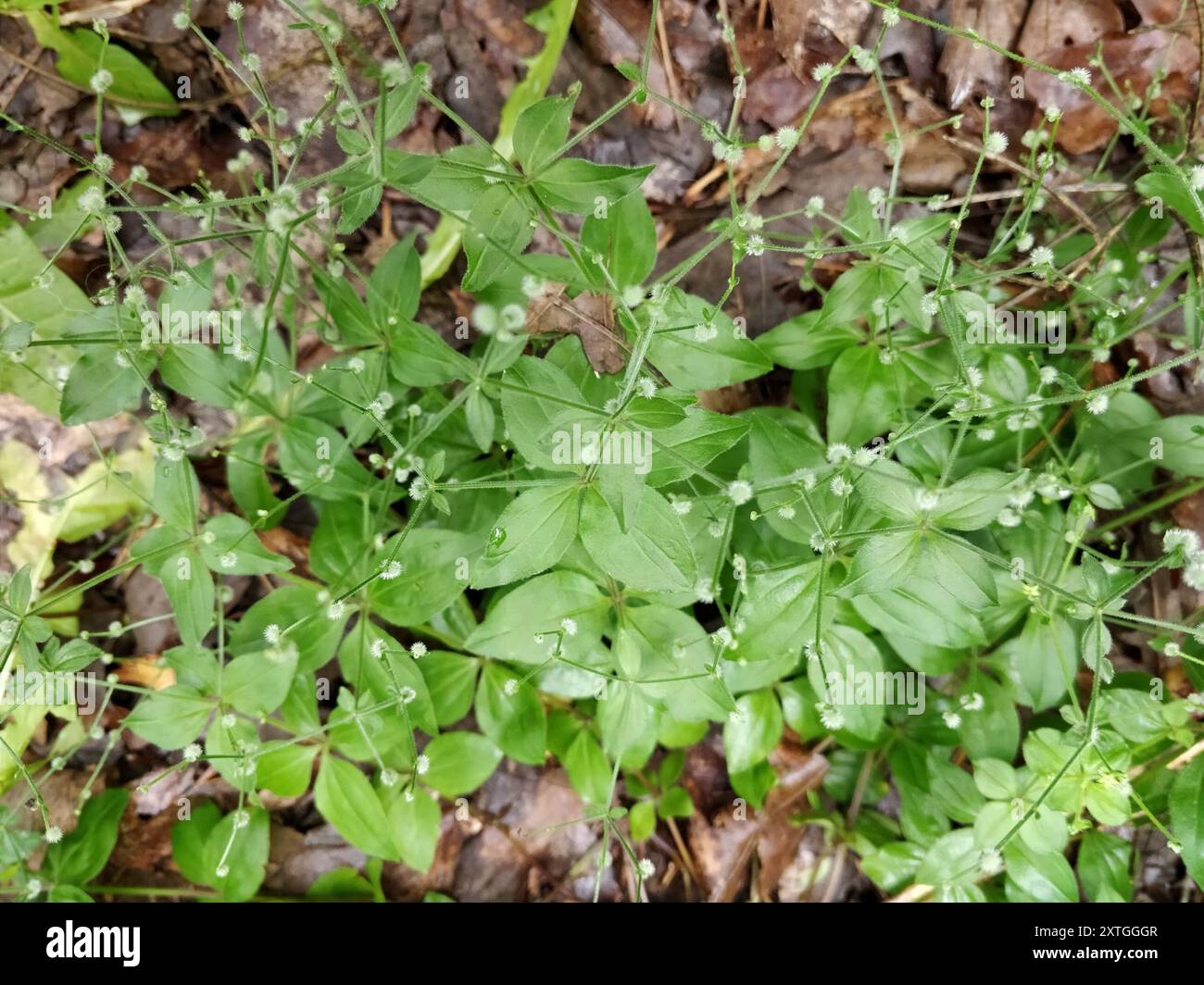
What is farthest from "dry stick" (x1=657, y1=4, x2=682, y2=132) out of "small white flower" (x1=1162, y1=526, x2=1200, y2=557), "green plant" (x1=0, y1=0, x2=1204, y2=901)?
"small white flower" (x1=1162, y1=526, x2=1200, y2=557)

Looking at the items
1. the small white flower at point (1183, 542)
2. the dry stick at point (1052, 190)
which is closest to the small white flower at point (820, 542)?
the small white flower at point (1183, 542)

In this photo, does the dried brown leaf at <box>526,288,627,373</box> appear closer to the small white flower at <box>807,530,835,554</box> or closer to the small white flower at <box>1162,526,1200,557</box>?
the small white flower at <box>807,530,835,554</box>

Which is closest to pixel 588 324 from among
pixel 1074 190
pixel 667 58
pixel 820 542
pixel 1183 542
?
pixel 820 542

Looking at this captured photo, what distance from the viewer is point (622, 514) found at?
6.14ft

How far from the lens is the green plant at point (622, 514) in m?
2.04

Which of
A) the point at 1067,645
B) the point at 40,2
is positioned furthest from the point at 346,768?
the point at 40,2

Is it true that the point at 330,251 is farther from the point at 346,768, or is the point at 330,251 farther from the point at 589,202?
the point at 346,768

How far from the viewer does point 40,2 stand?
282cm

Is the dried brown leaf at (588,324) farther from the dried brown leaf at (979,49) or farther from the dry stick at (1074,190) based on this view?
the dried brown leaf at (979,49)

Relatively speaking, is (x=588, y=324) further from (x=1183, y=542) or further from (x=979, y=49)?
(x=979, y=49)

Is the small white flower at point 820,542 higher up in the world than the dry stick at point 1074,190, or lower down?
lower down

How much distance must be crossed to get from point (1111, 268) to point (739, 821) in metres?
2.16

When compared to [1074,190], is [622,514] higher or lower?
lower

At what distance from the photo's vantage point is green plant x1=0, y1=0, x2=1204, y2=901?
2.04 m
